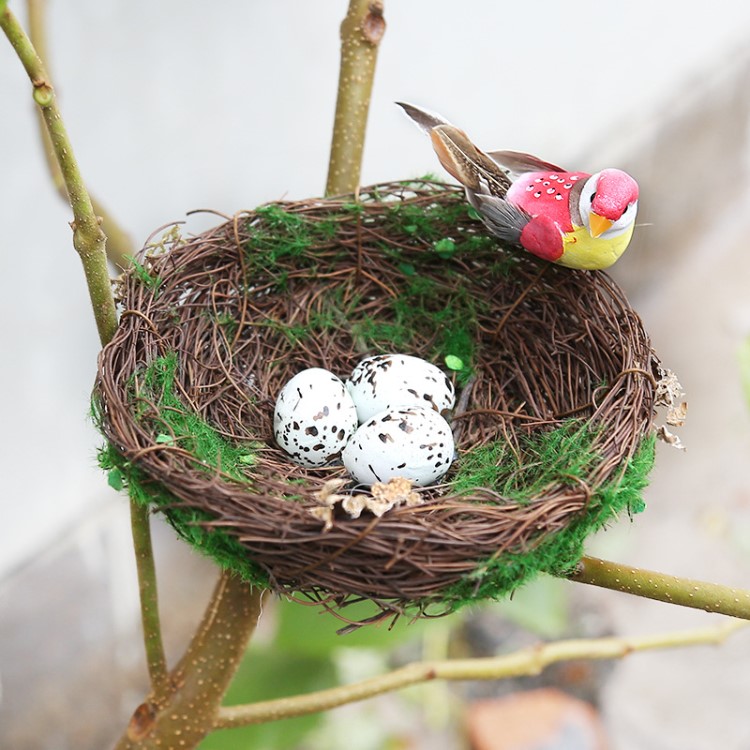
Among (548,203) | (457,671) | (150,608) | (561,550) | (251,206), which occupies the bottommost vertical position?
(457,671)

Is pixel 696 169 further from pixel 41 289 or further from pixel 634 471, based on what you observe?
pixel 634 471

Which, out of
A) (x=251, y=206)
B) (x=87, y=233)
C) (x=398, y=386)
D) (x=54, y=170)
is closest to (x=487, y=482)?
(x=398, y=386)

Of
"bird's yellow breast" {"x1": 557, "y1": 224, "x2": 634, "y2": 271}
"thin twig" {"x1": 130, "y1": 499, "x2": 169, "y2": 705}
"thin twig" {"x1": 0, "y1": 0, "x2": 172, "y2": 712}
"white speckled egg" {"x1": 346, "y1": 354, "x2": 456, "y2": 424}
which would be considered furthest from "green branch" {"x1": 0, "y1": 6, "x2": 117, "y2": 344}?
"bird's yellow breast" {"x1": 557, "y1": 224, "x2": 634, "y2": 271}

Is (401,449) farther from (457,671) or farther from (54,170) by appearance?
(54,170)

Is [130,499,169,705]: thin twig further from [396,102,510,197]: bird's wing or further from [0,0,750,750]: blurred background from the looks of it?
[396,102,510,197]: bird's wing

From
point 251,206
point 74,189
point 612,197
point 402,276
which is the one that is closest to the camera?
point 74,189

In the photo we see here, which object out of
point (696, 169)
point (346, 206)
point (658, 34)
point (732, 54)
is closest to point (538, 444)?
point (346, 206)
